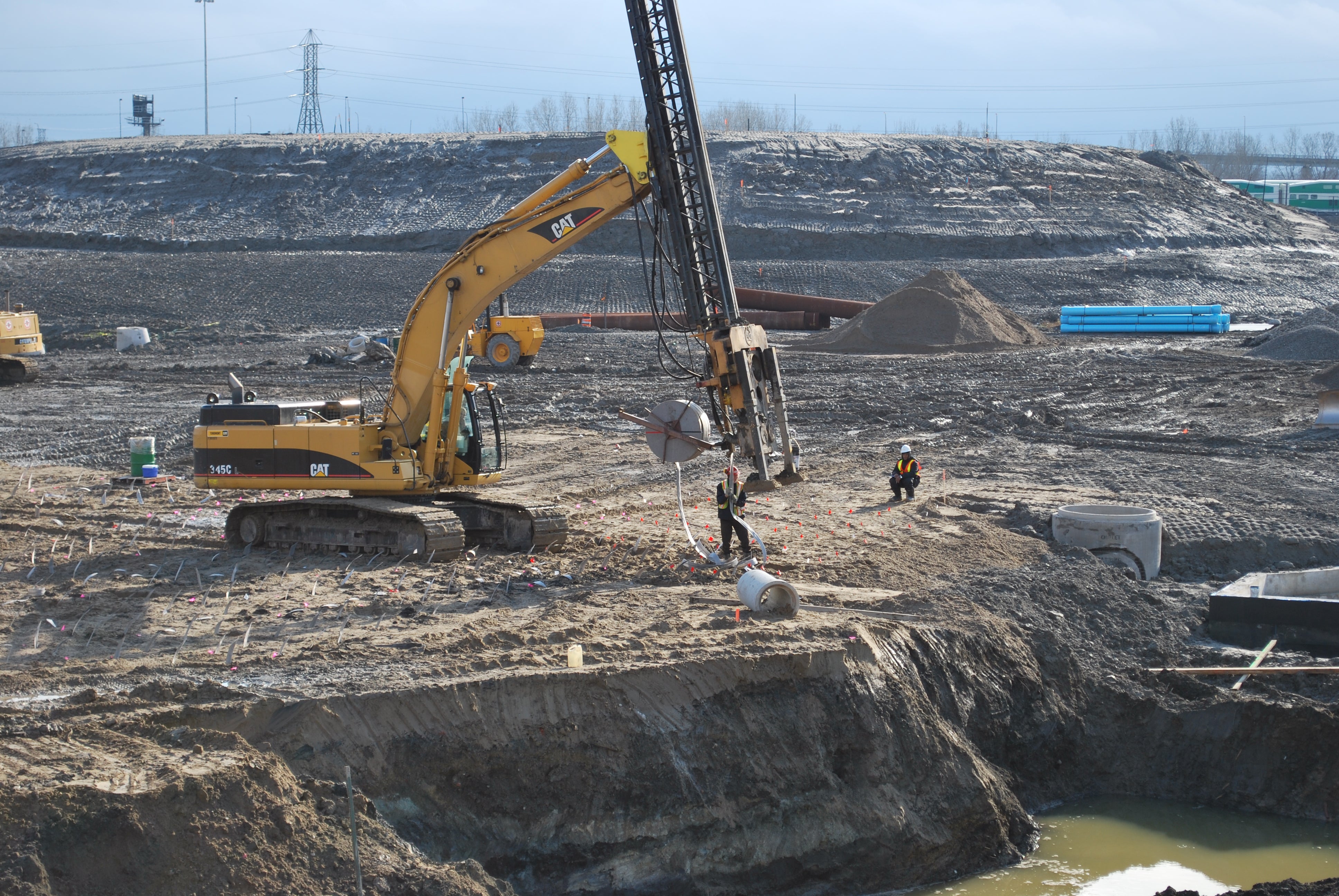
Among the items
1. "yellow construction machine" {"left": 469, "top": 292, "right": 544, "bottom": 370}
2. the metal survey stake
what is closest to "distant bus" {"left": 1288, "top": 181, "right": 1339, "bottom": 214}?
"yellow construction machine" {"left": 469, "top": 292, "right": 544, "bottom": 370}

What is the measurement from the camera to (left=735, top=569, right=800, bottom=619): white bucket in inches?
382

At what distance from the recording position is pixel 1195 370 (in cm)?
2641

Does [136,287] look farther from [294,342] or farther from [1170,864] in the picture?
[1170,864]

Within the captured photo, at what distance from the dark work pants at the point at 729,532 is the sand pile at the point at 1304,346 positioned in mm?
21524

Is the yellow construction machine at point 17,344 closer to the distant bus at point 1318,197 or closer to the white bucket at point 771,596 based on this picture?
the white bucket at point 771,596

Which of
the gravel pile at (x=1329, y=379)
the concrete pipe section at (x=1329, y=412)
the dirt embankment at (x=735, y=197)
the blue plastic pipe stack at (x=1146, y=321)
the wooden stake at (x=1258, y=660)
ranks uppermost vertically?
the dirt embankment at (x=735, y=197)

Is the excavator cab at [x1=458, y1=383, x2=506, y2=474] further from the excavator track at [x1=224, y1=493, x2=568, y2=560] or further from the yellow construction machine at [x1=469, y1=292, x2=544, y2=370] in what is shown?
the yellow construction machine at [x1=469, y1=292, x2=544, y2=370]

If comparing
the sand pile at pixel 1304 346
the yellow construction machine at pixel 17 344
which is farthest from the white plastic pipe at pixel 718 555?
the yellow construction machine at pixel 17 344

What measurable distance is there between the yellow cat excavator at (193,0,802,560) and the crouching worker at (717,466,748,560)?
1.76 feet

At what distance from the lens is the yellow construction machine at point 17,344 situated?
26750mm

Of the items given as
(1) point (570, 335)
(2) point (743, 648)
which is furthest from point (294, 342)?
(2) point (743, 648)

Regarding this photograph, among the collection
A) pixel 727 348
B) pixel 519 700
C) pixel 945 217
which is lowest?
pixel 519 700

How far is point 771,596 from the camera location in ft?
32.0

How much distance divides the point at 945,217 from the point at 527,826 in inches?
1885
